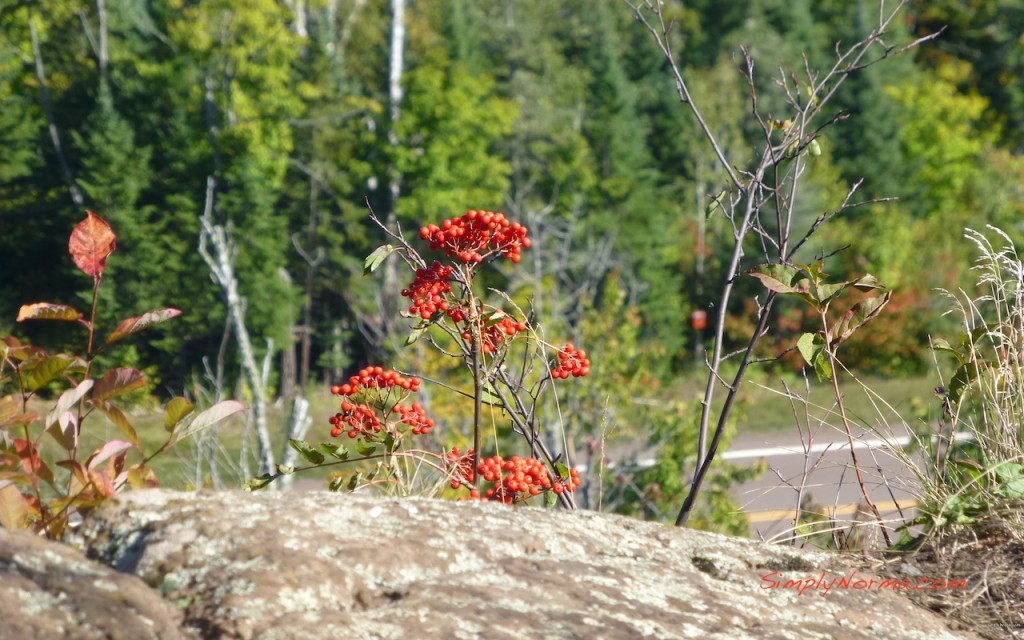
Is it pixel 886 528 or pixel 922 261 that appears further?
pixel 922 261

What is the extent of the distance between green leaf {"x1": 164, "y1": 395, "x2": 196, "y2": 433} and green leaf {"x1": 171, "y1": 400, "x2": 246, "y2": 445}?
0.07 feet

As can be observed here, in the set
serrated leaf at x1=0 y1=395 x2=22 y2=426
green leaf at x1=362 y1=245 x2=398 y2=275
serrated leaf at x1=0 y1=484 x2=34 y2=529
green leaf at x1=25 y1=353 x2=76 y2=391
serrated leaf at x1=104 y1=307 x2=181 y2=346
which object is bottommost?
serrated leaf at x1=0 y1=484 x2=34 y2=529

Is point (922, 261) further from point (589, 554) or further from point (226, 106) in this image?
point (589, 554)

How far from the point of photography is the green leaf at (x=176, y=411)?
186cm

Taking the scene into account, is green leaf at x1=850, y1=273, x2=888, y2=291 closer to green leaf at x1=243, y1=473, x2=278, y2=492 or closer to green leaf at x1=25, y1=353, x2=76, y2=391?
green leaf at x1=243, y1=473, x2=278, y2=492

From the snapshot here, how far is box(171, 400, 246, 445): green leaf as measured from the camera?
72.6 inches

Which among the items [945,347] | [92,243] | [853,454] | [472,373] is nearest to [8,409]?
[92,243]

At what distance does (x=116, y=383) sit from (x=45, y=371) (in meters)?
0.12

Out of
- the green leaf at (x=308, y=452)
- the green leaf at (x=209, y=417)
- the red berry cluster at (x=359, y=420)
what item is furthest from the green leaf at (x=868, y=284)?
the green leaf at (x=209, y=417)

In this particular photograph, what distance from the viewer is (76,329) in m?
24.4

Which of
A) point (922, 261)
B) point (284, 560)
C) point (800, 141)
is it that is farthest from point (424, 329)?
point (922, 261)

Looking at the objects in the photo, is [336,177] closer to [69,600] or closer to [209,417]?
[209,417]

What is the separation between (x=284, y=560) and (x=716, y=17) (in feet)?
140

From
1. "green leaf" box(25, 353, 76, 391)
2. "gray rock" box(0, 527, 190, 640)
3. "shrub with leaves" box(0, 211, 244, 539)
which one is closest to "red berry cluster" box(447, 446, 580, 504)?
"shrub with leaves" box(0, 211, 244, 539)
